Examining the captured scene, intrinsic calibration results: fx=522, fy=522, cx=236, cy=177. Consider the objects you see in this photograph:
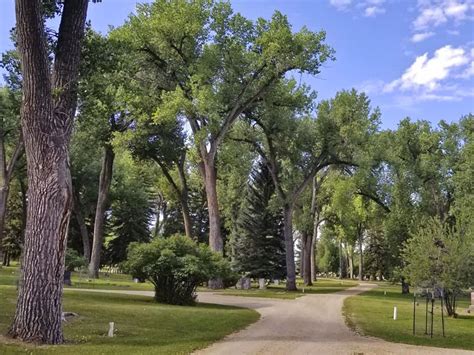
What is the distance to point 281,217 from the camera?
148ft

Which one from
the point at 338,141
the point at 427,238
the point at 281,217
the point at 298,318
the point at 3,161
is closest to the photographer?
the point at 298,318

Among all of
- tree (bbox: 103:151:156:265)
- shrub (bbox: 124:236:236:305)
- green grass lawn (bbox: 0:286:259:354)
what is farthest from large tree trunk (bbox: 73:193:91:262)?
green grass lawn (bbox: 0:286:259:354)

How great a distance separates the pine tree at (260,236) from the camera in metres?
42.2

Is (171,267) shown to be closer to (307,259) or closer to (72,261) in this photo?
(72,261)

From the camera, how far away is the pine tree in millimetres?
42188

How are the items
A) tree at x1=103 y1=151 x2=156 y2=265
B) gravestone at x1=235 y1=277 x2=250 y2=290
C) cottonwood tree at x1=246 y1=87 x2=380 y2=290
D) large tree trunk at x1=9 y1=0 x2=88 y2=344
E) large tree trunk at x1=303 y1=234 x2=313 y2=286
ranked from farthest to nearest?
1. tree at x1=103 y1=151 x2=156 y2=265
2. large tree trunk at x1=303 y1=234 x2=313 y2=286
3. gravestone at x1=235 y1=277 x2=250 y2=290
4. cottonwood tree at x1=246 y1=87 x2=380 y2=290
5. large tree trunk at x1=9 y1=0 x2=88 y2=344

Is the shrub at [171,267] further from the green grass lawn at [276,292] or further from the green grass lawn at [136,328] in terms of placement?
the green grass lawn at [276,292]

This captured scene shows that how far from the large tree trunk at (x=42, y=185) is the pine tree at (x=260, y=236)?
98.8ft

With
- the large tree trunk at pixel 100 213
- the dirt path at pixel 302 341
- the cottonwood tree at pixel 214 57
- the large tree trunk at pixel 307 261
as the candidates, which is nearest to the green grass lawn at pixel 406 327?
the dirt path at pixel 302 341

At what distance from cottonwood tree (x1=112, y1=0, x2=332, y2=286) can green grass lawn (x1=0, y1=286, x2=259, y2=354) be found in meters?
13.9

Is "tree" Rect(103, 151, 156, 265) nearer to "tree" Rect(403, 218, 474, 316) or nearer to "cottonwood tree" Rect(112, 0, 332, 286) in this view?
"cottonwood tree" Rect(112, 0, 332, 286)

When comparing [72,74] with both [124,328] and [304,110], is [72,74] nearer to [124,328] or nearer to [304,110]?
[124,328]

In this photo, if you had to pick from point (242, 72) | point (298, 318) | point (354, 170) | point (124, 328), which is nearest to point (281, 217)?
point (354, 170)

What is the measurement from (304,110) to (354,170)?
8297 millimetres
